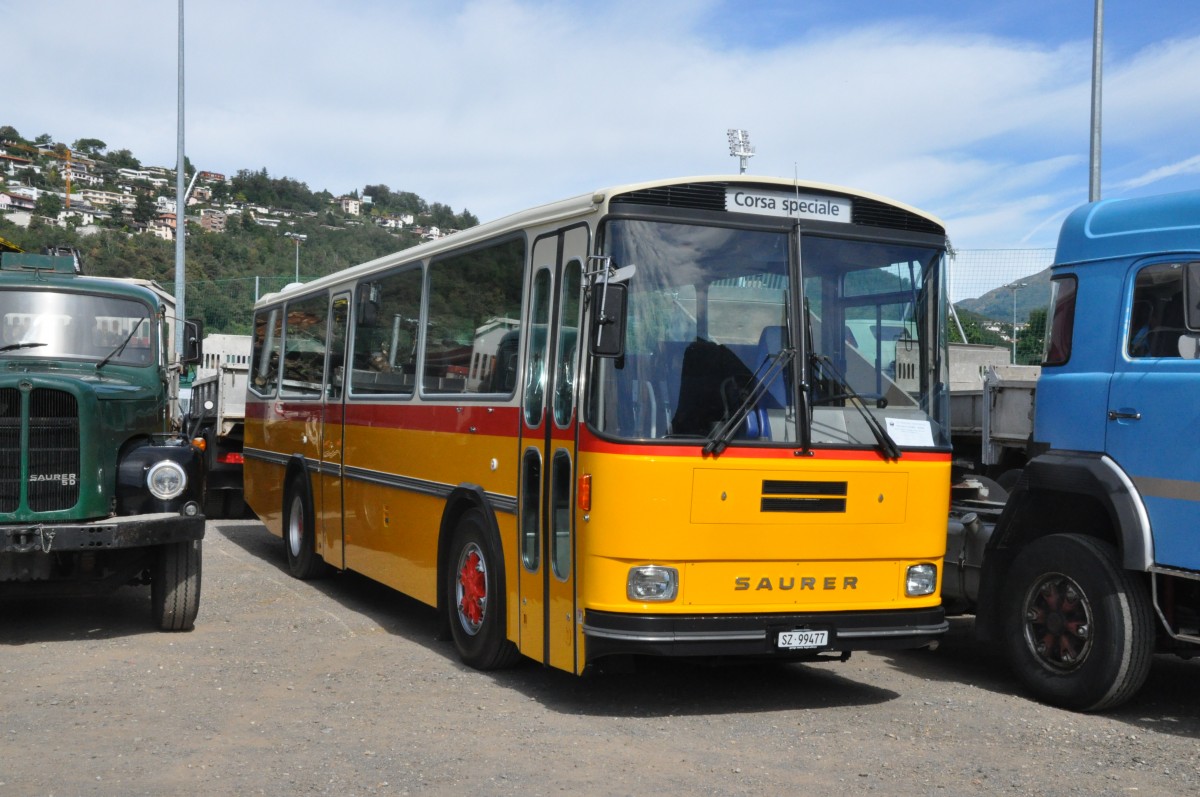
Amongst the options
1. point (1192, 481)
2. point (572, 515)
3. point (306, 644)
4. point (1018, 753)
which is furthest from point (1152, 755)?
point (306, 644)

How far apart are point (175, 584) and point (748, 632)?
4.57 meters

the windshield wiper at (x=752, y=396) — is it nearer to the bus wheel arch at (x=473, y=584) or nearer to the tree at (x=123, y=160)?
the bus wheel arch at (x=473, y=584)

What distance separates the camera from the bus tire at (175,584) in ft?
31.1

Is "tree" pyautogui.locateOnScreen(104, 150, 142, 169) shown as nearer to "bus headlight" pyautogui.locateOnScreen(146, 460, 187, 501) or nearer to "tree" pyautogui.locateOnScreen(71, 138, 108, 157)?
"tree" pyautogui.locateOnScreen(71, 138, 108, 157)

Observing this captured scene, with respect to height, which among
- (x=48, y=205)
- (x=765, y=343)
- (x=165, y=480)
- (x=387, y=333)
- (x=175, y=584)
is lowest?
(x=175, y=584)

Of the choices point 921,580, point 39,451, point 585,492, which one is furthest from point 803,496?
point 39,451

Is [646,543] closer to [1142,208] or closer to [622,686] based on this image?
[622,686]

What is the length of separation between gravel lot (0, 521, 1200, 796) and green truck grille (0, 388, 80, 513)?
102 centimetres

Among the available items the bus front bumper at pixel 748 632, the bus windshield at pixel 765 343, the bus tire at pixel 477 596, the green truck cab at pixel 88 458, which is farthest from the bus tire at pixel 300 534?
the bus windshield at pixel 765 343

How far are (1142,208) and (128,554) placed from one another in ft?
23.3

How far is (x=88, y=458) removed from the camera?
9.12 metres

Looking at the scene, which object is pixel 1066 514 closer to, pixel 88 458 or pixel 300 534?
pixel 88 458

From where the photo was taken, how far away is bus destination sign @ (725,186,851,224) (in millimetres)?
7227

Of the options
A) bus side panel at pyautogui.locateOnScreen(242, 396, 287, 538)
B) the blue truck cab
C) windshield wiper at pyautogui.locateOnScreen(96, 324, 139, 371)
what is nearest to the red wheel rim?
the blue truck cab
